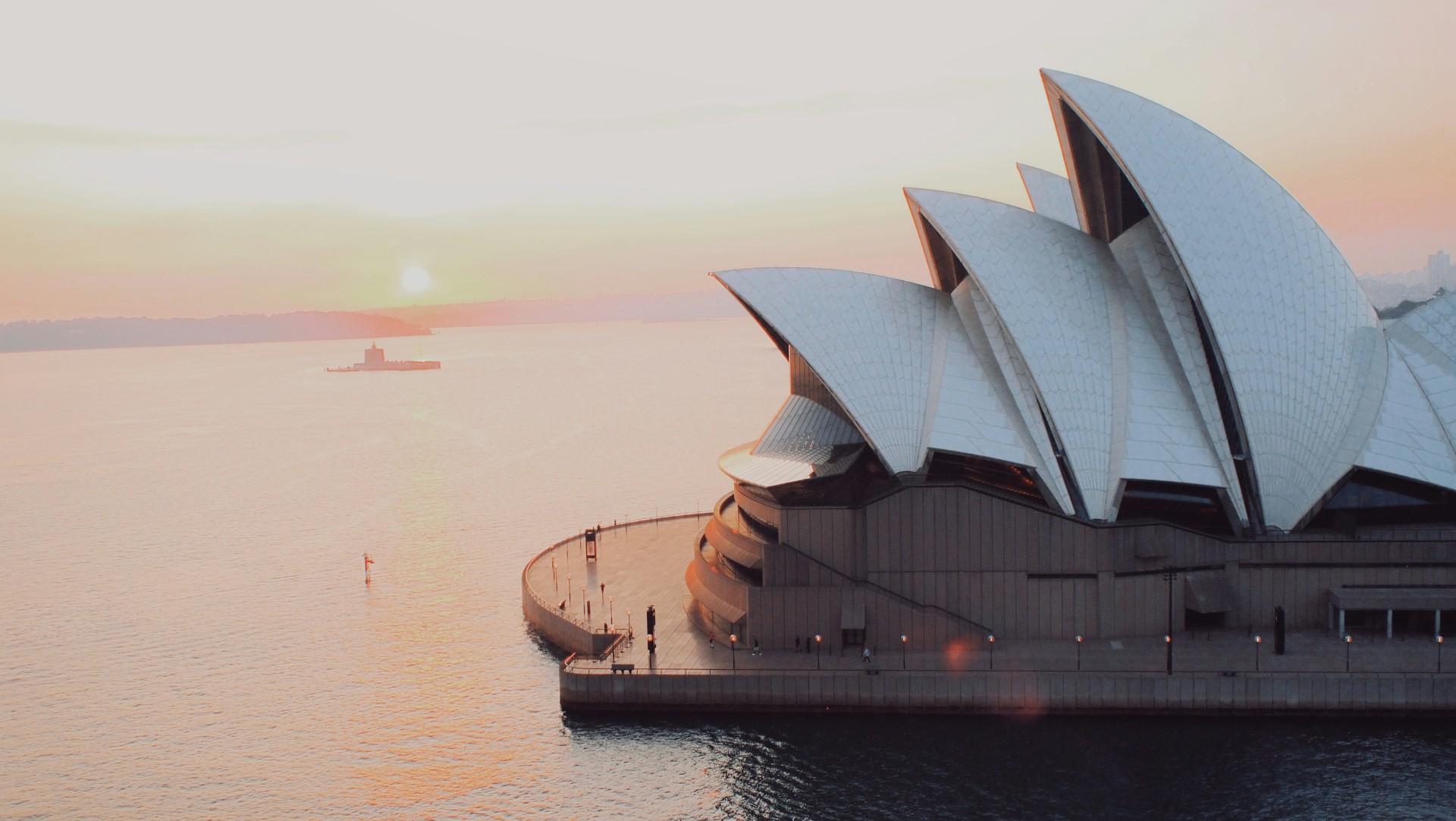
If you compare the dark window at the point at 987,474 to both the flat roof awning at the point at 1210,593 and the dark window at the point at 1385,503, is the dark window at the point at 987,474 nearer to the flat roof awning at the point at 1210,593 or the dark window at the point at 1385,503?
the flat roof awning at the point at 1210,593

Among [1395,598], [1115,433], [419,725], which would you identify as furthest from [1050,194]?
[419,725]

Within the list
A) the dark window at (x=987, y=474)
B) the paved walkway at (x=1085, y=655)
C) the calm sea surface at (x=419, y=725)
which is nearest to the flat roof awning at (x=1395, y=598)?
the paved walkway at (x=1085, y=655)

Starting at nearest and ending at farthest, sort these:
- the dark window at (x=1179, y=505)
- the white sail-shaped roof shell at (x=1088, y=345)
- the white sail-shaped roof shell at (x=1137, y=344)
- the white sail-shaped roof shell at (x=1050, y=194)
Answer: the white sail-shaped roof shell at (x=1088, y=345) < the white sail-shaped roof shell at (x=1137, y=344) < the dark window at (x=1179, y=505) < the white sail-shaped roof shell at (x=1050, y=194)

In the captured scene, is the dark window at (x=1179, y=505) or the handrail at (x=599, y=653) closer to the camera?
the handrail at (x=599, y=653)

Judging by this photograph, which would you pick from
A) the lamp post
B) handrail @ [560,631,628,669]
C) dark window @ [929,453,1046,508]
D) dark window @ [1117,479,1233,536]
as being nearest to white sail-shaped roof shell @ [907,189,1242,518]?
dark window @ [1117,479,1233,536]

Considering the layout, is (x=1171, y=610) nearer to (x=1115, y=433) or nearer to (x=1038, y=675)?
(x=1038, y=675)

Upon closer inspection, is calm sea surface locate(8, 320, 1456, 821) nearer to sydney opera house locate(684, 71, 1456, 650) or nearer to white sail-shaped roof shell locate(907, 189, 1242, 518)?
sydney opera house locate(684, 71, 1456, 650)

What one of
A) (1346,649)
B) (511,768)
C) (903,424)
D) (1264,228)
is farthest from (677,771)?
(1264,228)
